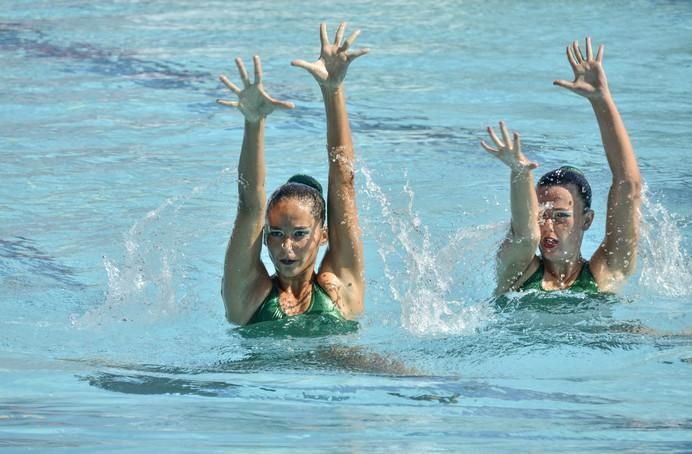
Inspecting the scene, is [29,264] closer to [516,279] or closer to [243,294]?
[243,294]

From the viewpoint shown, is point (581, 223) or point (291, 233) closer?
point (291, 233)

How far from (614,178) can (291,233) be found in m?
1.51

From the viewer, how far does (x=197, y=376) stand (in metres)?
4.14

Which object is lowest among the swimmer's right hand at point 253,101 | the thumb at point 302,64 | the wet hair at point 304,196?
the wet hair at point 304,196

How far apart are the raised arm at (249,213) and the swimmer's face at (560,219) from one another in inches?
47.4

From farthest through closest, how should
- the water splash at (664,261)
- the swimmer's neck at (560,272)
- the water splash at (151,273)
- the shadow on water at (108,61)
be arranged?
the shadow on water at (108,61) < the water splash at (664,261) < the water splash at (151,273) < the swimmer's neck at (560,272)

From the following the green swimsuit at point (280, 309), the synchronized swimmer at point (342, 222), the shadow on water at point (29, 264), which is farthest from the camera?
the shadow on water at point (29, 264)

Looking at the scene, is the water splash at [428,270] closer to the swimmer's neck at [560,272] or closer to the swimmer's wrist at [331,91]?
the swimmer's neck at [560,272]

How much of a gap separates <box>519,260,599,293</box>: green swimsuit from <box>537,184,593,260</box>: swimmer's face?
0.10 metres

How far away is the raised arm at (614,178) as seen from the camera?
5078 millimetres

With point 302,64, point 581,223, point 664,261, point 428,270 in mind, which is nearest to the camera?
point 302,64

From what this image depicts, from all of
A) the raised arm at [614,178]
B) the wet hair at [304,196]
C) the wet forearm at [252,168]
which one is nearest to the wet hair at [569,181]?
the raised arm at [614,178]

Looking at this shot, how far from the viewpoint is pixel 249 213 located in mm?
4426

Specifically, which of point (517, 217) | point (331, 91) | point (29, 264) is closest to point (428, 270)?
point (517, 217)
